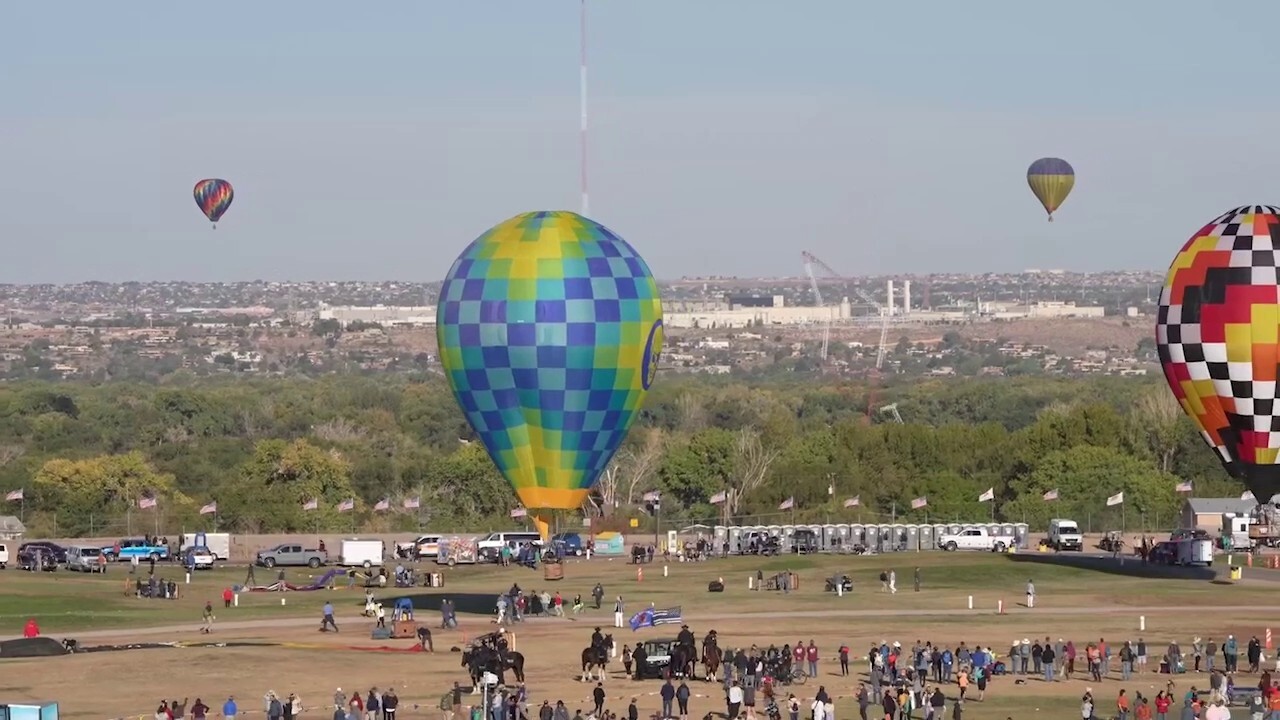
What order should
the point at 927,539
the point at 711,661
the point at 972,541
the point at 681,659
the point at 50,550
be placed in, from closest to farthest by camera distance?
1. the point at 681,659
2. the point at 711,661
3. the point at 50,550
4. the point at 972,541
5. the point at 927,539

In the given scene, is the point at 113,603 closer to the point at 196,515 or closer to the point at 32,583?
the point at 32,583

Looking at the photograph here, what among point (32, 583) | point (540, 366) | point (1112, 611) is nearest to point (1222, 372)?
point (1112, 611)

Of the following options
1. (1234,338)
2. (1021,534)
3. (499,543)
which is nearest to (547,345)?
(1234,338)

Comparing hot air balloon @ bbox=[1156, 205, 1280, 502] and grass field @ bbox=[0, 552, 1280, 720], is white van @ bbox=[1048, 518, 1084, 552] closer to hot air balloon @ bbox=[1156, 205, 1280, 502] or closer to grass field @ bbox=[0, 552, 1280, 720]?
grass field @ bbox=[0, 552, 1280, 720]

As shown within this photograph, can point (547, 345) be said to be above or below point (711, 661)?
above

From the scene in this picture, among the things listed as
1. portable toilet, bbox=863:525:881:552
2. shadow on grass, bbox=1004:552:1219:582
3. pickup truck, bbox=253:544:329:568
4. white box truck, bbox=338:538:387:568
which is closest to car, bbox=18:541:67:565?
pickup truck, bbox=253:544:329:568

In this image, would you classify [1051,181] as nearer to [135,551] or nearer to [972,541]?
[972,541]
